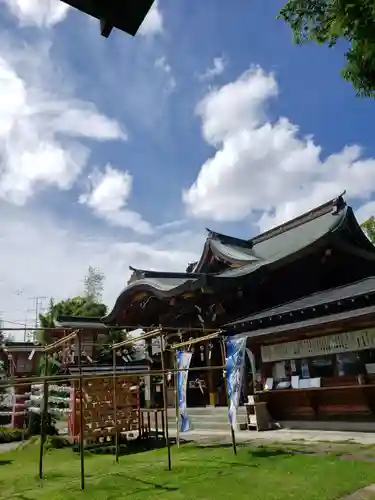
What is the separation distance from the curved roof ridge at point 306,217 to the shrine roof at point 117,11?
19806 mm

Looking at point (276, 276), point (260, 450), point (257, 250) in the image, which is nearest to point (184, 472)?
point (260, 450)

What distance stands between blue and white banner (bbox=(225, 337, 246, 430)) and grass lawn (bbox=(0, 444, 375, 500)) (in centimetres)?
102

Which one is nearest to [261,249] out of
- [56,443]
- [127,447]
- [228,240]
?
[228,240]

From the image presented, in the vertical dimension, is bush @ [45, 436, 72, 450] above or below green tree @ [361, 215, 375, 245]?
below

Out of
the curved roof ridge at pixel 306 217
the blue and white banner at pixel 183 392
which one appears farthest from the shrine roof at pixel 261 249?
the blue and white banner at pixel 183 392

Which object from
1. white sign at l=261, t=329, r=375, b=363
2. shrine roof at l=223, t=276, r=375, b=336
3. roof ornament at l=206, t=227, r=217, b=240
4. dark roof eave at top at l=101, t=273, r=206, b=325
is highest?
roof ornament at l=206, t=227, r=217, b=240

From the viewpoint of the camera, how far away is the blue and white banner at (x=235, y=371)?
32.3 ft

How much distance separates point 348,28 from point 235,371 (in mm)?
7392

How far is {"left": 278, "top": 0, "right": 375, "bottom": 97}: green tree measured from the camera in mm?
5117

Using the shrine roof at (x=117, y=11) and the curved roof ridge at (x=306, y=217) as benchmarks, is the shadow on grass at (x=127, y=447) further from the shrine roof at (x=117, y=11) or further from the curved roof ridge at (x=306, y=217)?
the curved roof ridge at (x=306, y=217)

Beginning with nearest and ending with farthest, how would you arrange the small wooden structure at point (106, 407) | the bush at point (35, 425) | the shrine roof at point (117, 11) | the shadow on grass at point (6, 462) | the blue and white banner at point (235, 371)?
the shrine roof at point (117, 11) → the blue and white banner at point (235, 371) → the shadow on grass at point (6, 462) → the small wooden structure at point (106, 407) → the bush at point (35, 425)

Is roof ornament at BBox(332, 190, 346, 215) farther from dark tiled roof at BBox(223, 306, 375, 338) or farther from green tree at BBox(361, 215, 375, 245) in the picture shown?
green tree at BBox(361, 215, 375, 245)

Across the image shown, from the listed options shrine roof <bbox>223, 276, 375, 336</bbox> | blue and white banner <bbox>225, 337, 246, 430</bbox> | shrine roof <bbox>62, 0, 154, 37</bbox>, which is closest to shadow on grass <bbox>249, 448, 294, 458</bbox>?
blue and white banner <bbox>225, 337, 246, 430</bbox>

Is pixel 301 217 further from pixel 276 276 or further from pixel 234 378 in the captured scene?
pixel 234 378
